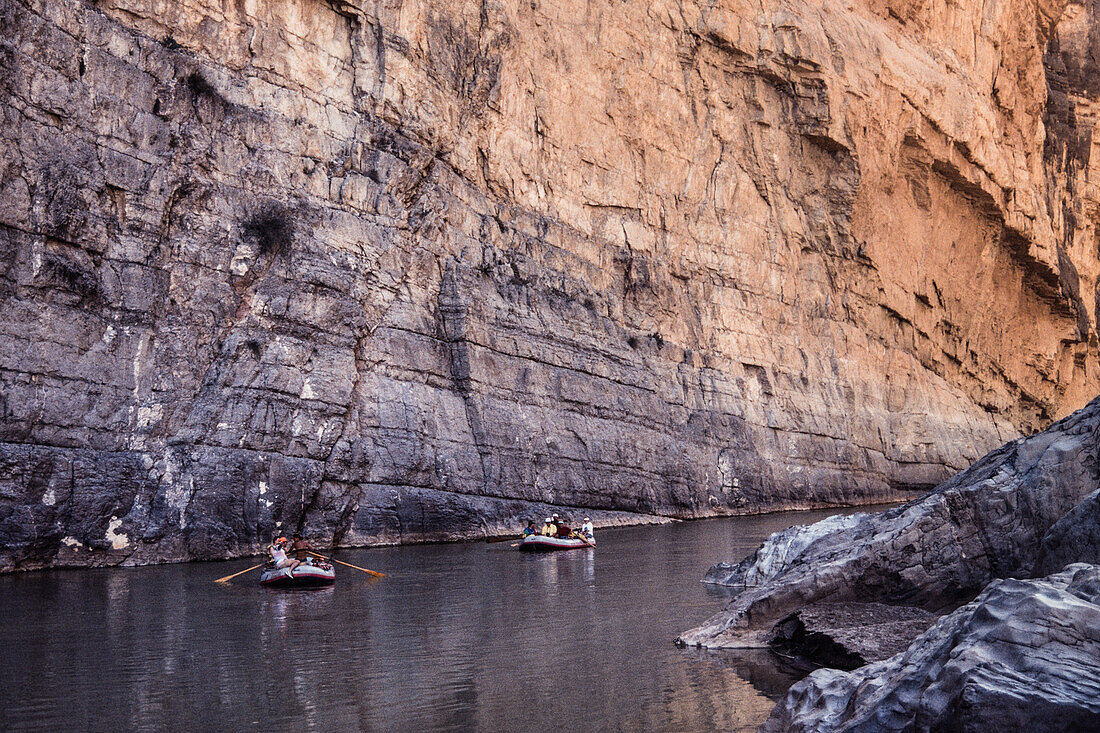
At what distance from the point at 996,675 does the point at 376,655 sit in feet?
32.7

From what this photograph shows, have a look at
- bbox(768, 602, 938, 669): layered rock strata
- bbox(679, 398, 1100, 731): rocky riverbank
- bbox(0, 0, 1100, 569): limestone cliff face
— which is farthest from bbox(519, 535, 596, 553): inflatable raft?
bbox(768, 602, 938, 669): layered rock strata

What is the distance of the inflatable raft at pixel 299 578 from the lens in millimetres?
24641

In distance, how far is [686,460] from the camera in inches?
1833

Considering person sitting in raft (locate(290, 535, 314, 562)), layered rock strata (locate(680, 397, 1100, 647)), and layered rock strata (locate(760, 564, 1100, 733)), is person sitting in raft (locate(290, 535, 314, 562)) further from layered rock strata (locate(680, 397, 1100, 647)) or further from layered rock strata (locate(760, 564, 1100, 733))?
layered rock strata (locate(760, 564, 1100, 733))

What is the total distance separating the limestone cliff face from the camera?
2806 centimetres

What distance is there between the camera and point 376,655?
1525 centimetres

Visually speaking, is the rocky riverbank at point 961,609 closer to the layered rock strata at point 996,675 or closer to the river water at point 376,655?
the layered rock strata at point 996,675

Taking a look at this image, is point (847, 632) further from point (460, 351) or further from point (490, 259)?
point (490, 259)

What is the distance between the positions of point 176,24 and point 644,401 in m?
23.9

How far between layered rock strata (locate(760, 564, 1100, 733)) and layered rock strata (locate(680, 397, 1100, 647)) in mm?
4995

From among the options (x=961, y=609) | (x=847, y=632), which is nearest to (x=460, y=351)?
(x=847, y=632)

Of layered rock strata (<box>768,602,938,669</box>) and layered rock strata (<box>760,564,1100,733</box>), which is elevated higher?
layered rock strata (<box>760,564,1100,733</box>)

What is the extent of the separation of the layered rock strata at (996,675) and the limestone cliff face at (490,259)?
2277 cm

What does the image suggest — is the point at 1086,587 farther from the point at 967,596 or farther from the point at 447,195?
the point at 447,195
